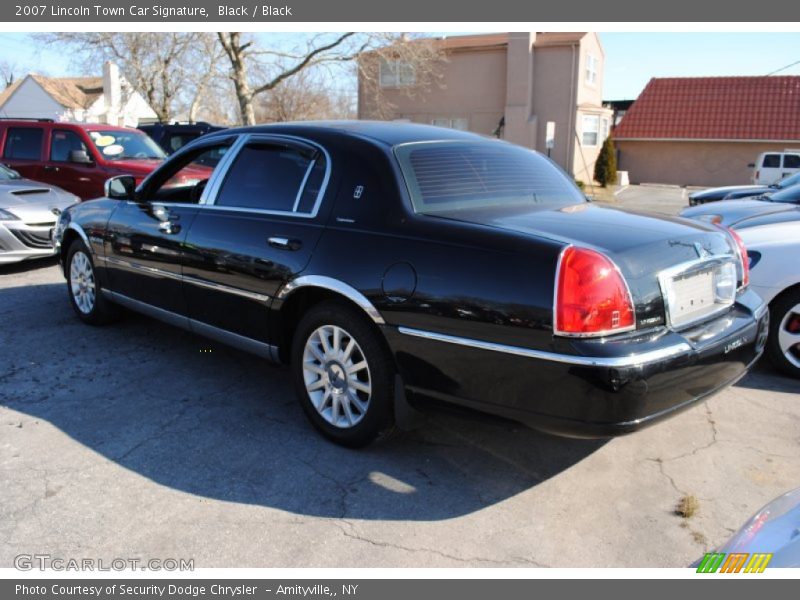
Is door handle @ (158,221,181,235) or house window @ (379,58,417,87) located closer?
door handle @ (158,221,181,235)

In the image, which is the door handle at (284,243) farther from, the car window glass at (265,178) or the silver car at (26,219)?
the silver car at (26,219)

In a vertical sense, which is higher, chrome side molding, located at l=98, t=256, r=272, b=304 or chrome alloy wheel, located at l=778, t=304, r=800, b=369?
chrome side molding, located at l=98, t=256, r=272, b=304

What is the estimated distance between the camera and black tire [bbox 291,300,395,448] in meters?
3.43

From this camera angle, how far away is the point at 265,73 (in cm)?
2706

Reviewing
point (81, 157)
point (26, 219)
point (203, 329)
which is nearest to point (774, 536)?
point (203, 329)

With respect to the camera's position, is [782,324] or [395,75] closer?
[782,324]

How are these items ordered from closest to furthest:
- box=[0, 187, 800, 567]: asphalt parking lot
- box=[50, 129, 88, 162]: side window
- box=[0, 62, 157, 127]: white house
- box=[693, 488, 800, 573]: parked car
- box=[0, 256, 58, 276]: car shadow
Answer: box=[693, 488, 800, 573]: parked car → box=[0, 187, 800, 567]: asphalt parking lot → box=[0, 256, 58, 276]: car shadow → box=[50, 129, 88, 162]: side window → box=[0, 62, 157, 127]: white house

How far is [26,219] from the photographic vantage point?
8133 mm

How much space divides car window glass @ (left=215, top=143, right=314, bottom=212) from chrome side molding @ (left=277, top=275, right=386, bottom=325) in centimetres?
50

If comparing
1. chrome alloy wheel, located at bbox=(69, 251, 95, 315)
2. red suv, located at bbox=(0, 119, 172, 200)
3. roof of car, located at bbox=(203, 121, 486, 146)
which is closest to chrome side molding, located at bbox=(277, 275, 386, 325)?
roof of car, located at bbox=(203, 121, 486, 146)

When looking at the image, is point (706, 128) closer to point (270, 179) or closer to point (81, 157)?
point (81, 157)

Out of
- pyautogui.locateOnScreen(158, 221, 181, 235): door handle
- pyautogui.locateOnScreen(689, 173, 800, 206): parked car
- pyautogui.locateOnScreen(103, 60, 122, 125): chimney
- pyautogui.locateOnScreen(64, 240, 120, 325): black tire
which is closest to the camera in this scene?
pyautogui.locateOnScreen(158, 221, 181, 235): door handle

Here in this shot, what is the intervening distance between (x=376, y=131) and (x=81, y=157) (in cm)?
776

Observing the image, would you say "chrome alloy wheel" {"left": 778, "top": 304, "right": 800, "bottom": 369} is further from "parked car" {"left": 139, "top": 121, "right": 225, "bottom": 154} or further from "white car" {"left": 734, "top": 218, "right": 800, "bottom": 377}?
"parked car" {"left": 139, "top": 121, "right": 225, "bottom": 154}
